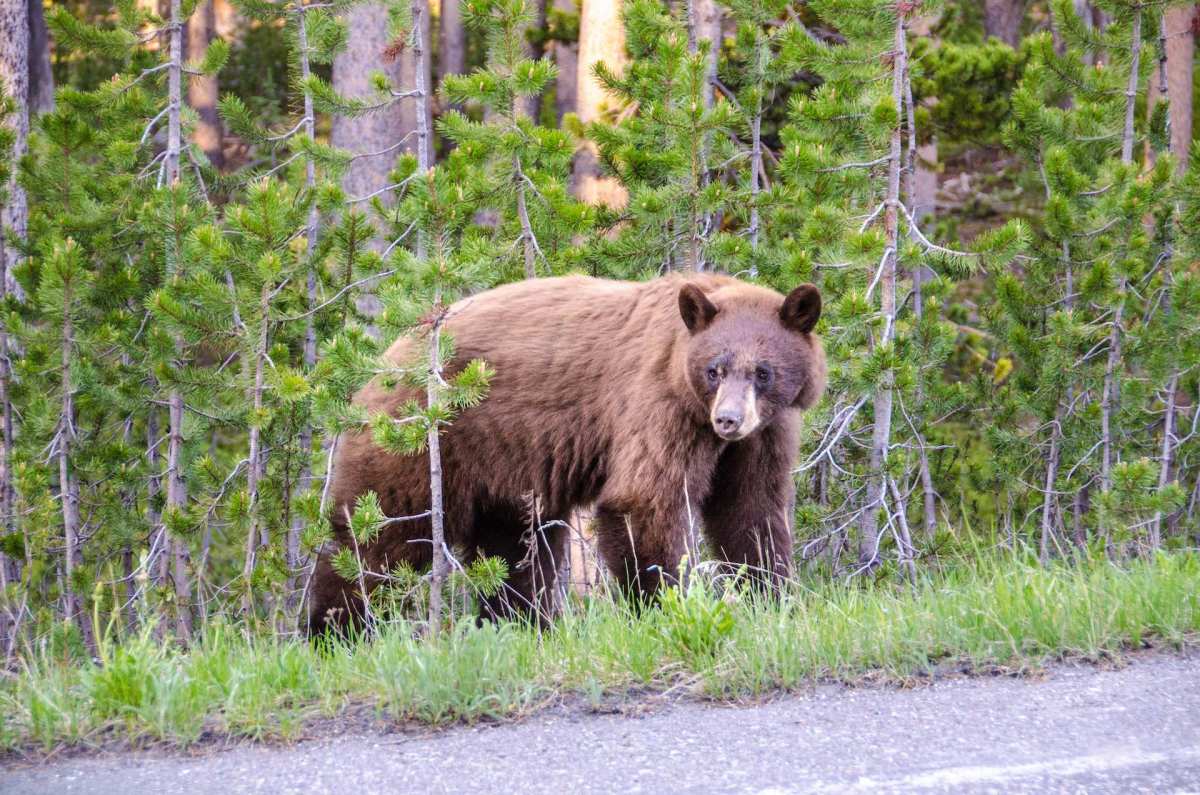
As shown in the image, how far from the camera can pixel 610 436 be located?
18.6 ft

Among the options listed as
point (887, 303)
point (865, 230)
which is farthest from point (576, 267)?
point (887, 303)

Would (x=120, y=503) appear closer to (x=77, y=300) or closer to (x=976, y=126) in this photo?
(x=77, y=300)

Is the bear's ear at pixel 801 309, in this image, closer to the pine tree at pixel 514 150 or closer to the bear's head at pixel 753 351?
the bear's head at pixel 753 351

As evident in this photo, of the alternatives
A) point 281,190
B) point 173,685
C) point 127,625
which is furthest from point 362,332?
point 127,625

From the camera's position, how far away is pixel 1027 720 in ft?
11.3

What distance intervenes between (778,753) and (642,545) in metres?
2.09

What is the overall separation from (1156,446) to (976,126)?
516 centimetres

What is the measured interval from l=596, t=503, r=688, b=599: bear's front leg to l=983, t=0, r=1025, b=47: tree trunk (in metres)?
12.7

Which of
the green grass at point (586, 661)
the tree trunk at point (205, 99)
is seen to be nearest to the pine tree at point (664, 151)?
the green grass at point (586, 661)

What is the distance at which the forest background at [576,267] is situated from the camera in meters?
6.35

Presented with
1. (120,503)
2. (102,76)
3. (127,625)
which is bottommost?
(127,625)

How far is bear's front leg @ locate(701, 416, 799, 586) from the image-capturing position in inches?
217

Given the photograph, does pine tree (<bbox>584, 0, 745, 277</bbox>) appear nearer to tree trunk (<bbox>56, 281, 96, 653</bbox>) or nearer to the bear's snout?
the bear's snout

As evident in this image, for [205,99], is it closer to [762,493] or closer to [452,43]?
[452,43]
